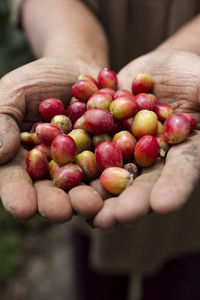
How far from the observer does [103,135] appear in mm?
2258

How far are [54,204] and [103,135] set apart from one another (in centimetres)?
71

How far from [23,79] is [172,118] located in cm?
109

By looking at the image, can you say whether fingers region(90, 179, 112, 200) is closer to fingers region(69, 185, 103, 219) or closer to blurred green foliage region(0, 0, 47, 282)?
fingers region(69, 185, 103, 219)

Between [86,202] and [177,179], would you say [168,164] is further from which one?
[86,202]

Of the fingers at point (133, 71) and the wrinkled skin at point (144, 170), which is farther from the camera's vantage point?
the fingers at point (133, 71)

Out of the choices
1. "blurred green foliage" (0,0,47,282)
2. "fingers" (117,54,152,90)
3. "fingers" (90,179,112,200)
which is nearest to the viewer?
"fingers" (90,179,112,200)

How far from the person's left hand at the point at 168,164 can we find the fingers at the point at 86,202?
1.2 inches

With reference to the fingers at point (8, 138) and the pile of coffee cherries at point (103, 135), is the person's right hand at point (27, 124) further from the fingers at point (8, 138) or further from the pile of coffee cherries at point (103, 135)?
the pile of coffee cherries at point (103, 135)

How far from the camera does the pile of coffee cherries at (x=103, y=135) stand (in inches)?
79.6

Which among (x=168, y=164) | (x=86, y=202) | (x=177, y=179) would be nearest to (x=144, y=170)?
(x=168, y=164)

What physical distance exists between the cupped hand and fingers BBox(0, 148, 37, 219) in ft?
1.15

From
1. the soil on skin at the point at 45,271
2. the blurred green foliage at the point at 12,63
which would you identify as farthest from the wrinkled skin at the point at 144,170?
the blurred green foliage at the point at 12,63

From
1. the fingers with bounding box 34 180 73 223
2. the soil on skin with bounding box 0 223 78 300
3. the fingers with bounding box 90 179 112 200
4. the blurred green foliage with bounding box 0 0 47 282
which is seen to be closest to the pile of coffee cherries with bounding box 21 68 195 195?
the fingers with bounding box 90 179 112 200

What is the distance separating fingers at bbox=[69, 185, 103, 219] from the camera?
1694mm
